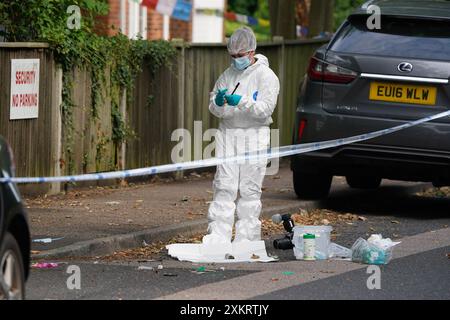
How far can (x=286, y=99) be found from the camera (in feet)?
60.2

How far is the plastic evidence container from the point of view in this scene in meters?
10.1

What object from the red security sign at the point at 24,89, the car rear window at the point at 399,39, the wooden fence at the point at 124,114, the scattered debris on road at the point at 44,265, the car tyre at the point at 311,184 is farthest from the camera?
the car tyre at the point at 311,184

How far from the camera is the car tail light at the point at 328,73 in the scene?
486 inches

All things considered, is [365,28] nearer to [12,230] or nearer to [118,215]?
[118,215]

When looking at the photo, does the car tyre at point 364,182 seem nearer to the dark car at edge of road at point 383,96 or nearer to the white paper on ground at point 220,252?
the dark car at edge of road at point 383,96

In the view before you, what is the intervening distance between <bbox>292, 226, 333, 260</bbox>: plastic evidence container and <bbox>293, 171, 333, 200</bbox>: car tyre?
10.5ft

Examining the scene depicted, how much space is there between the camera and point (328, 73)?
1248cm

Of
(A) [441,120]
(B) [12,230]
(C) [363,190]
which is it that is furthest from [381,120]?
(B) [12,230]

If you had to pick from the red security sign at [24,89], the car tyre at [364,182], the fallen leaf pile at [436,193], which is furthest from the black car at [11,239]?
the fallen leaf pile at [436,193]

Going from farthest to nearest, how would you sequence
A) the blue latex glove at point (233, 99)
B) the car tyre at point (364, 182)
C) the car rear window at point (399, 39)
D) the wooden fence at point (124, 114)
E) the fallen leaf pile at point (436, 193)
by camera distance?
1. the fallen leaf pile at point (436, 193)
2. the car tyre at point (364, 182)
3. the wooden fence at point (124, 114)
4. the car rear window at point (399, 39)
5. the blue latex glove at point (233, 99)

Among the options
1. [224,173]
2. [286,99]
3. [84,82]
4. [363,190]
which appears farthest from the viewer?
[286,99]

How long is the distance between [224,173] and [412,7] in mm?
3337

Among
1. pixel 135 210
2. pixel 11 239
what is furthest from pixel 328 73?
pixel 11 239

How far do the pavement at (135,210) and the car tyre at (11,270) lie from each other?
8.32 ft
